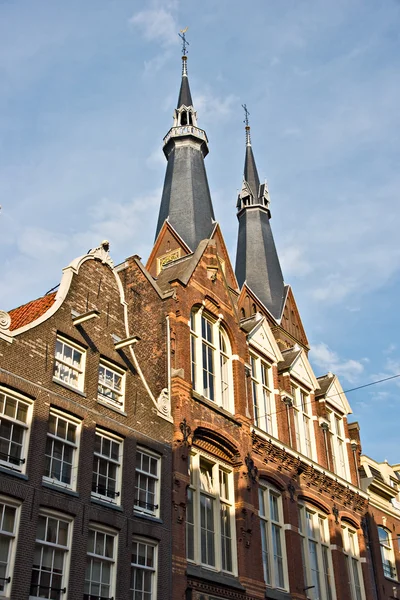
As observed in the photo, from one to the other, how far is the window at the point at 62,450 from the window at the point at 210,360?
21.2ft

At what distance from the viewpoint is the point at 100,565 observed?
61.4 feet

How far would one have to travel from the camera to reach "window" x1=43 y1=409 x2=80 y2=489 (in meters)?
18.6

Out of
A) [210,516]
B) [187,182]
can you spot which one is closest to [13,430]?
[210,516]

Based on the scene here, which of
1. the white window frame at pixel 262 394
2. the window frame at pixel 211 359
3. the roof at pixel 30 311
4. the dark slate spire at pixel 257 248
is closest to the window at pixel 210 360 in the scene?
the window frame at pixel 211 359

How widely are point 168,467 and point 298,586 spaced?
7.88 meters

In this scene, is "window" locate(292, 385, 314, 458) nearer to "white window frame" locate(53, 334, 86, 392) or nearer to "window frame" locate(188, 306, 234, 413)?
"window frame" locate(188, 306, 234, 413)

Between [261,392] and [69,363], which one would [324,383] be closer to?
[261,392]

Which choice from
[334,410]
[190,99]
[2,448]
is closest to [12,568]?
[2,448]

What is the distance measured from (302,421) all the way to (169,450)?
1078cm

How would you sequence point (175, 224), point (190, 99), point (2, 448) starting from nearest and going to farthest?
point (2, 448)
point (175, 224)
point (190, 99)

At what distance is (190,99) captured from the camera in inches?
2206

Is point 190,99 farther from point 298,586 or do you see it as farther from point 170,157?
point 298,586

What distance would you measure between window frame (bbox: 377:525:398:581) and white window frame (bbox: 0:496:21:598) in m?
22.0

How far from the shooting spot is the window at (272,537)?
25609mm
